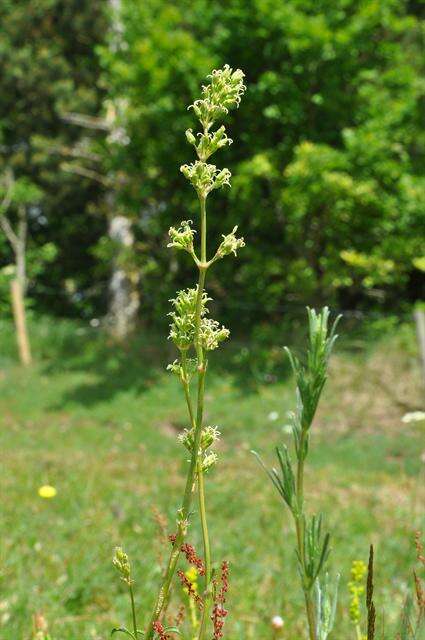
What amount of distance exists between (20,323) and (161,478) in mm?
8138

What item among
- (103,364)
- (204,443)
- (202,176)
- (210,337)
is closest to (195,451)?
(204,443)

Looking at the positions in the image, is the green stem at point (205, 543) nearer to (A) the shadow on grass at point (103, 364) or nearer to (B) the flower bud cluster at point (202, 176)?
(B) the flower bud cluster at point (202, 176)

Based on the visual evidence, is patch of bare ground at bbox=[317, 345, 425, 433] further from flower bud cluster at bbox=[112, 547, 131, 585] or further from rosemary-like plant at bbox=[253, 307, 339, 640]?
flower bud cluster at bbox=[112, 547, 131, 585]

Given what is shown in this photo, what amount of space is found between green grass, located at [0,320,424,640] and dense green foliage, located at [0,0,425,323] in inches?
71.3

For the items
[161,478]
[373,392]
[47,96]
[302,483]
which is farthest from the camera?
[47,96]

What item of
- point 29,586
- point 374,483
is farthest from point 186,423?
point 29,586

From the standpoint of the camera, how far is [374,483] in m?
6.17

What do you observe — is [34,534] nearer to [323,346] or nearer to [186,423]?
[323,346]

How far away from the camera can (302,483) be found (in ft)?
2.97

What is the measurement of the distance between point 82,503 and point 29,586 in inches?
64.8

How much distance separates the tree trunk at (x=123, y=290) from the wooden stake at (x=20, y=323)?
2.28 m

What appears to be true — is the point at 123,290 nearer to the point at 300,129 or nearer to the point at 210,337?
the point at 300,129

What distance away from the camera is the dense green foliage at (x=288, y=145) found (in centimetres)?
1075

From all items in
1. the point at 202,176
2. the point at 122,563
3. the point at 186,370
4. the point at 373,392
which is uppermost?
the point at 373,392
